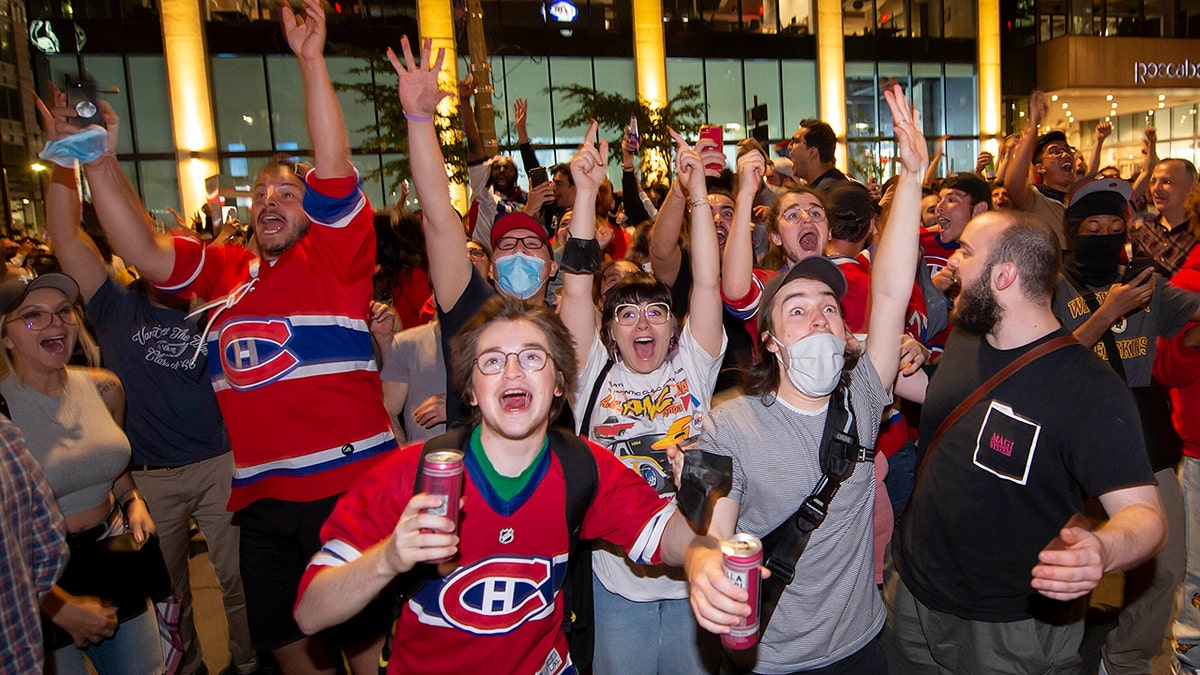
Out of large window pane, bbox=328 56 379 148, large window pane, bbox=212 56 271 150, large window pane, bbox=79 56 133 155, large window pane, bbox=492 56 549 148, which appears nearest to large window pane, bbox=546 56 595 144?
large window pane, bbox=492 56 549 148

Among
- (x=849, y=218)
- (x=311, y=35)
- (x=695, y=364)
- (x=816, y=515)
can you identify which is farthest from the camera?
(x=849, y=218)

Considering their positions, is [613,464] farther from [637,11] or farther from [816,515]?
[637,11]

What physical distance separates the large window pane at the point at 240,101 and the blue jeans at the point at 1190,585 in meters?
25.2

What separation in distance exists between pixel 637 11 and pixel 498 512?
1030 inches

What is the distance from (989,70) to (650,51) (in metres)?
14.2

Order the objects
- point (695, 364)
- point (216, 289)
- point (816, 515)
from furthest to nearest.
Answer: point (216, 289), point (695, 364), point (816, 515)

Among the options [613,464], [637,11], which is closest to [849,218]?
[613,464]

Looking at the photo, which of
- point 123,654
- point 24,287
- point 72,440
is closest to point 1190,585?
point 123,654

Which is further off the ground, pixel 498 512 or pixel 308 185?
pixel 308 185

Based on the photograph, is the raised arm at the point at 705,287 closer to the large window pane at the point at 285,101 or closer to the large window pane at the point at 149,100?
the large window pane at the point at 285,101

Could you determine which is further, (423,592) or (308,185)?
(308,185)

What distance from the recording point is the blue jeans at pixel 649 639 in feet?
10.7

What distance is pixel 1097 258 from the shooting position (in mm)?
4023

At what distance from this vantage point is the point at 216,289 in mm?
3721
